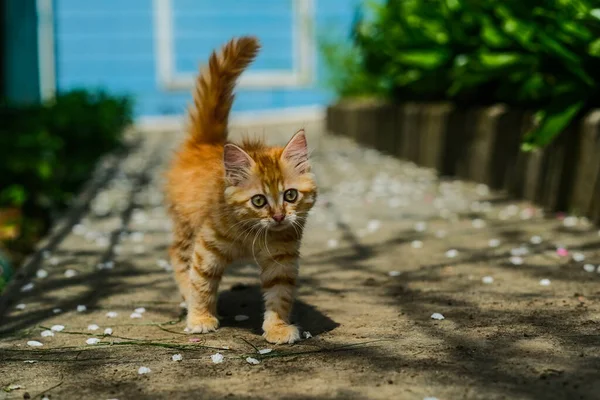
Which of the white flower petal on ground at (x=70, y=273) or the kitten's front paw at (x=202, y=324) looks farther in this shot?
the white flower petal on ground at (x=70, y=273)

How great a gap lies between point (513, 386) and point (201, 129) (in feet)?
7.39

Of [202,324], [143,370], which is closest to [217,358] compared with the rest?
[143,370]

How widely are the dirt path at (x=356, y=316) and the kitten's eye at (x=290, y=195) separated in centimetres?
66

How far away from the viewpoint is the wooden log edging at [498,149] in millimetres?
5844

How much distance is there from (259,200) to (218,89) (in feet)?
2.98

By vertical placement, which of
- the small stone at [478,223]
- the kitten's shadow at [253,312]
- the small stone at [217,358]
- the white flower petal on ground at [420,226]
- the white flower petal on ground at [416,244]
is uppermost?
the small stone at [478,223]

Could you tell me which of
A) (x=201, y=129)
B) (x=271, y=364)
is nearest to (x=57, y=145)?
(x=201, y=129)

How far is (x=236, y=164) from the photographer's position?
336cm

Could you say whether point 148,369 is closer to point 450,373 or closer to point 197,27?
point 450,373

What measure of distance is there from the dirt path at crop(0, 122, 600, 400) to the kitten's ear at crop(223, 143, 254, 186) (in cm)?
76

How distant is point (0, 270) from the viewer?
4.95 m

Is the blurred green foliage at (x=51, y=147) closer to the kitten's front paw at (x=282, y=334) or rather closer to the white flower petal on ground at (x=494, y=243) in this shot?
the kitten's front paw at (x=282, y=334)

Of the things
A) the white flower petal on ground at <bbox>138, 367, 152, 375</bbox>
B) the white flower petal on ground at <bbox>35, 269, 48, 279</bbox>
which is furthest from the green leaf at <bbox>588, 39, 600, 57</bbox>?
the white flower petal on ground at <bbox>35, 269, 48, 279</bbox>

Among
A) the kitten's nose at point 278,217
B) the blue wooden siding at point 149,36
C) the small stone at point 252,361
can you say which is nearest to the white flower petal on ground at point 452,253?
the kitten's nose at point 278,217
